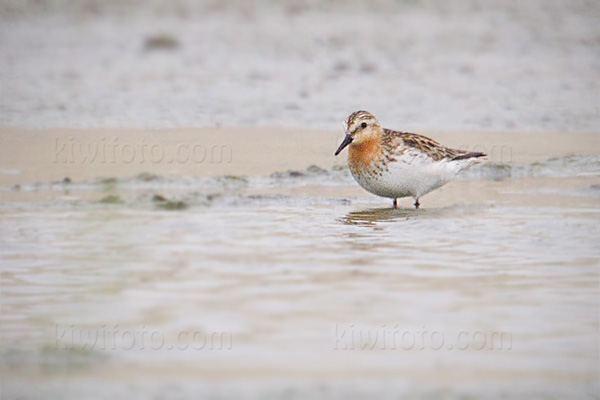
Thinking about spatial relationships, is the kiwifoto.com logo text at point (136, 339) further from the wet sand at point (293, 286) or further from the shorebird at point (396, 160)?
the shorebird at point (396, 160)

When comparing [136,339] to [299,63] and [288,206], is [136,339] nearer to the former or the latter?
[288,206]

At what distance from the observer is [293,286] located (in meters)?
6.48

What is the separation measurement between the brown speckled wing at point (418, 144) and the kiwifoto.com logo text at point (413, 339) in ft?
16.1

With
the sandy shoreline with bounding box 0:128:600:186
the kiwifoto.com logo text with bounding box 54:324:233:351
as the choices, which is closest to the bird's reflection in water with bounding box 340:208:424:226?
the sandy shoreline with bounding box 0:128:600:186

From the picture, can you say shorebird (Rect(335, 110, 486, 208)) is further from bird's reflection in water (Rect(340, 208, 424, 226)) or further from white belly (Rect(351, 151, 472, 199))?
bird's reflection in water (Rect(340, 208, 424, 226))

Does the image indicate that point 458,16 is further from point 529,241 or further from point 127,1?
point 529,241

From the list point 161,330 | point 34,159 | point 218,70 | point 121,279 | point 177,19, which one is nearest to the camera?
point 161,330

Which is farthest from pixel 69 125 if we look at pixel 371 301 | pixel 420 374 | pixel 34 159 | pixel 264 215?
pixel 420 374

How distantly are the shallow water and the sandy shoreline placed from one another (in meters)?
1.84

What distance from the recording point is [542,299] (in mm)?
6148

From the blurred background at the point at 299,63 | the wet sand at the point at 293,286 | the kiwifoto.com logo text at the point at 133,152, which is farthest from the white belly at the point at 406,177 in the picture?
the blurred background at the point at 299,63

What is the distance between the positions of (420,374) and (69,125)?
9.76 meters

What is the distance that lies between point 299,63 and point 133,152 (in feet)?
19.1

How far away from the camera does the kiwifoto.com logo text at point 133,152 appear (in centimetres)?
1234
